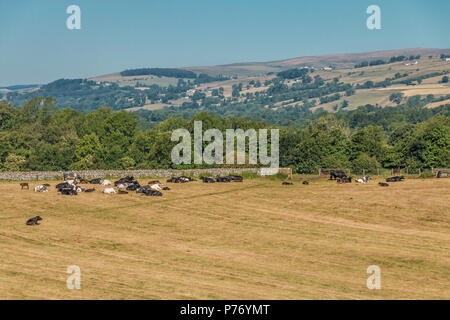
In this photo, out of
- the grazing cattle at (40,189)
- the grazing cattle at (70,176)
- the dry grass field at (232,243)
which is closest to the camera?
the dry grass field at (232,243)

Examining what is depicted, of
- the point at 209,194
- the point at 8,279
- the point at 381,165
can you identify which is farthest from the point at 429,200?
the point at 381,165

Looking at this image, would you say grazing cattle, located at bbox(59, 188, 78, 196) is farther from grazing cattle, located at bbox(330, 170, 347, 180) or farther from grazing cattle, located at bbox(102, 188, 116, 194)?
grazing cattle, located at bbox(330, 170, 347, 180)

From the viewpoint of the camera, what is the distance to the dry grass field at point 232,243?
108 ft

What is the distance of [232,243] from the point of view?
44719mm

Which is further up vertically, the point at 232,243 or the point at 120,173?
the point at 232,243

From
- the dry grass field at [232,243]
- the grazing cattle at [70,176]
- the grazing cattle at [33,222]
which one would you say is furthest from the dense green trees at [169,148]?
the grazing cattle at [33,222]

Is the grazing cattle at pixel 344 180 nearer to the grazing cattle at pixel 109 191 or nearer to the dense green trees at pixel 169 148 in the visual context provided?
the dense green trees at pixel 169 148

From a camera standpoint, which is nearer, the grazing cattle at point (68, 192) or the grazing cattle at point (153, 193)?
the grazing cattle at point (68, 192)

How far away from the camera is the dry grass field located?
32.8m

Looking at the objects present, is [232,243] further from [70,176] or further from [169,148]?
[169,148]

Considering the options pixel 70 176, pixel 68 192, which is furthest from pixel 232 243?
pixel 70 176

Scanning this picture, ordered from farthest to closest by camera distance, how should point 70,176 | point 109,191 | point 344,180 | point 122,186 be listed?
point 70,176 → point 344,180 → point 122,186 → point 109,191

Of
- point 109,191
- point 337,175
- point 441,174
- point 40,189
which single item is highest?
point 40,189

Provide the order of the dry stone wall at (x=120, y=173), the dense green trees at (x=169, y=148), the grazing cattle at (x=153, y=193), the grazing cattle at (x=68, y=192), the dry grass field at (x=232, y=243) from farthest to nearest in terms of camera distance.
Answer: the dense green trees at (x=169, y=148) < the dry stone wall at (x=120, y=173) < the grazing cattle at (x=153, y=193) < the grazing cattle at (x=68, y=192) < the dry grass field at (x=232, y=243)
